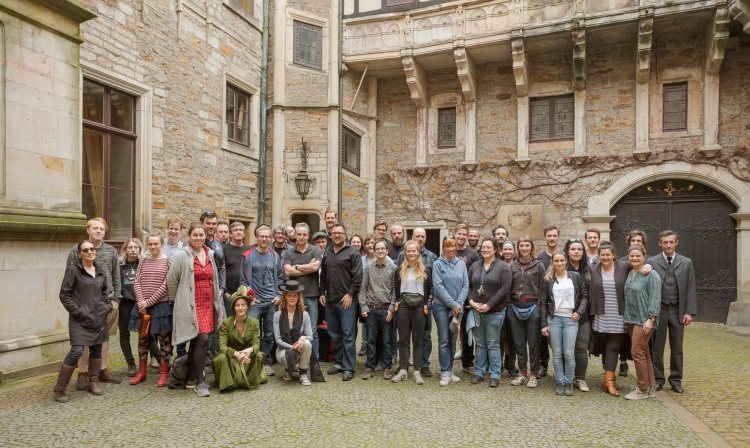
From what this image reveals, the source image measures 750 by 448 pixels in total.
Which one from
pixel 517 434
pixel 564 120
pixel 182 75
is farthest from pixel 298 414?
pixel 564 120

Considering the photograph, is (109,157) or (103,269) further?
(109,157)

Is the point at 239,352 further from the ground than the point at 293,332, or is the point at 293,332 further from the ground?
the point at 293,332

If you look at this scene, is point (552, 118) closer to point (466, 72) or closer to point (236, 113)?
point (466, 72)

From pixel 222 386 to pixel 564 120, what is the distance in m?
9.83

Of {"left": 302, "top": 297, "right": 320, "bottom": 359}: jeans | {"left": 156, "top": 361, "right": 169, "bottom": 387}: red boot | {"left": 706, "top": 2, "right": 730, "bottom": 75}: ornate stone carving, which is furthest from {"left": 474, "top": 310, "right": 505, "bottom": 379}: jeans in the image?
{"left": 706, "top": 2, "right": 730, "bottom": 75}: ornate stone carving

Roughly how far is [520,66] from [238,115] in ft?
20.4

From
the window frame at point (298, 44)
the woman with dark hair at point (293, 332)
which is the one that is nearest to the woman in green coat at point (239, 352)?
the woman with dark hair at point (293, 332)

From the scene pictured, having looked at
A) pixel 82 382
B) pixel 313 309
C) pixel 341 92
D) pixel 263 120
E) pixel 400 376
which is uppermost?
pixel 341 92

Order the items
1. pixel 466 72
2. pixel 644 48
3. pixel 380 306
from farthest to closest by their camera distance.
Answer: pixel 466 72, pixel 644 48, pixel 380 306

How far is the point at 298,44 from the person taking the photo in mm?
12281

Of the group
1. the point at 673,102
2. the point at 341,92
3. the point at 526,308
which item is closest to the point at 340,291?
the point at 526,308

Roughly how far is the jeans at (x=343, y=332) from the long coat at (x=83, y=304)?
7.89ft

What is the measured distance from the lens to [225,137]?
424 inches

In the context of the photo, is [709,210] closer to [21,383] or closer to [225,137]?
[225,137]
